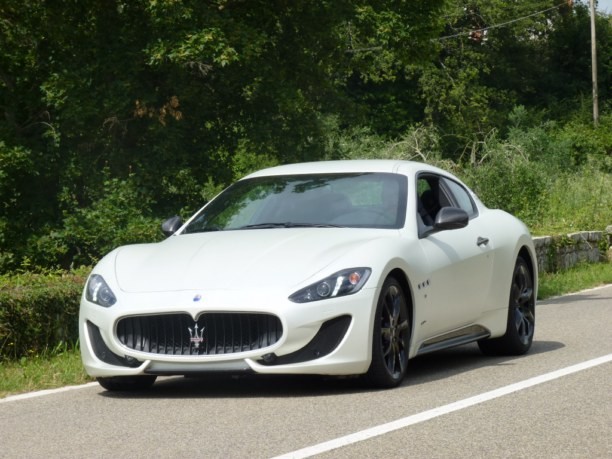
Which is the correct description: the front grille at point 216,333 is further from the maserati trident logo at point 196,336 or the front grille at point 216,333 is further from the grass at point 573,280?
the grass at point 573,280

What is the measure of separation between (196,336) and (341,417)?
1.20m

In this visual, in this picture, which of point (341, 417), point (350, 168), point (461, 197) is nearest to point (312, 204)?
point (350, 168)

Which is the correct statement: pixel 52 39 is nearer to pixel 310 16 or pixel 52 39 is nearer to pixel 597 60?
pixel 310 16

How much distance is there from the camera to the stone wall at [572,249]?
2025 cm

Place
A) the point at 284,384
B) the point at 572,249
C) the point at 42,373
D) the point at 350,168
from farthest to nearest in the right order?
the point at 572,249 → the point at 350,168 → the point at 42,373 → the point at 284,384

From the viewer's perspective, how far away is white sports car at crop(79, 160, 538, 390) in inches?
327

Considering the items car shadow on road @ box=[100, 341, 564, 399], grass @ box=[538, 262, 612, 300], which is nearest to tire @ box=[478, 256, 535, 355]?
car shadow on road @ box=[100, 341, 564, 399]

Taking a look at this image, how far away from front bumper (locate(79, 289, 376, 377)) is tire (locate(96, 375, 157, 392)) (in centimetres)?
39

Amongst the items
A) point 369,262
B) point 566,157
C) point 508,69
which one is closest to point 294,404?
point 369,262

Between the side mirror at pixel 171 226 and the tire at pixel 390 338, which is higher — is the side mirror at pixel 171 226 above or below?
above

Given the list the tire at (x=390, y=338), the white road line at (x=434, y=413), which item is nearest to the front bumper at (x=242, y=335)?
the tire at (x=390, y=338)

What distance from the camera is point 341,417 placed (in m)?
7.55

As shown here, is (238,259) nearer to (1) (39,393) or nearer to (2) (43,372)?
(1) (39,393)

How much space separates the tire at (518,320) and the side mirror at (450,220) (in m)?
1.46
